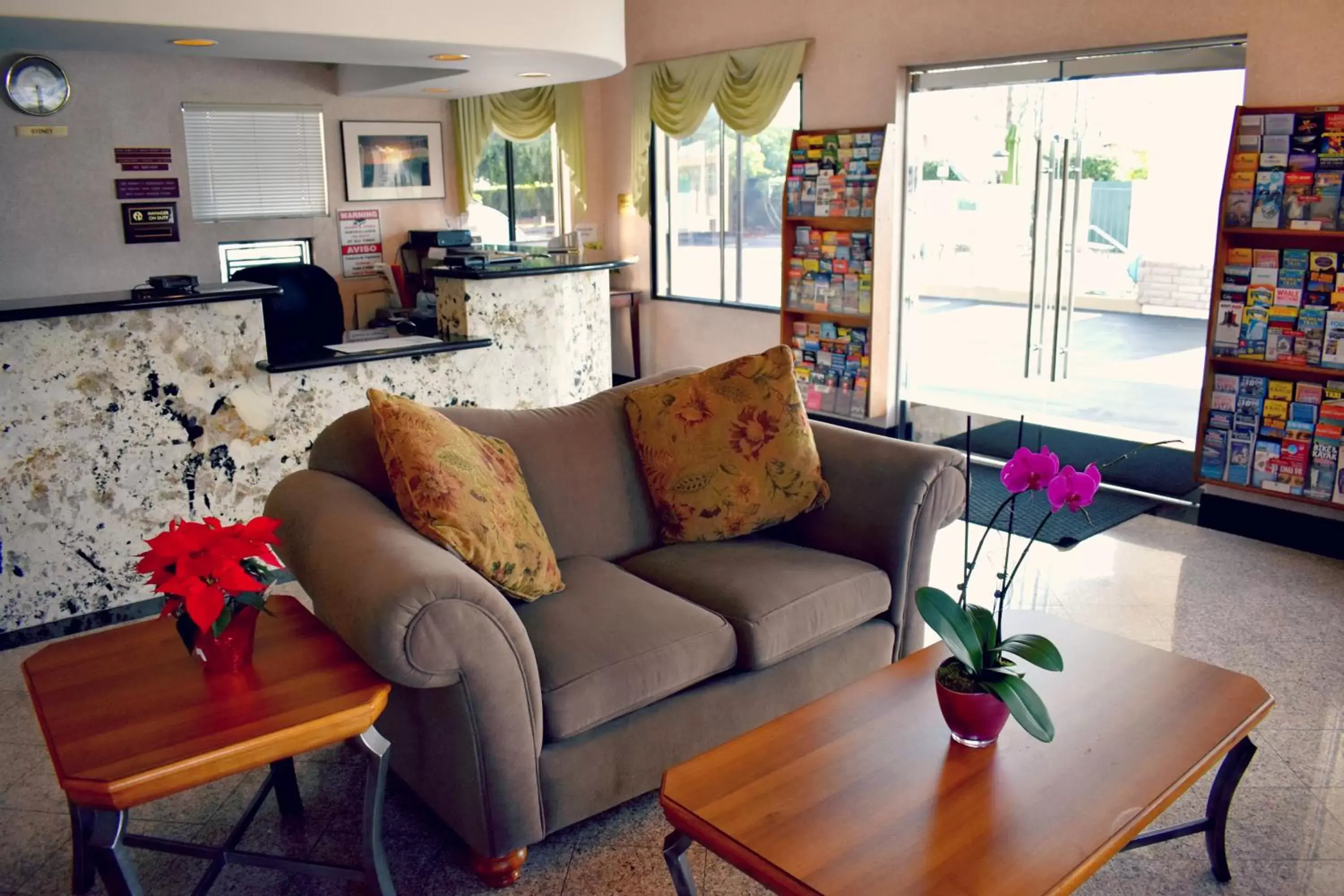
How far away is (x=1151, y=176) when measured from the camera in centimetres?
482

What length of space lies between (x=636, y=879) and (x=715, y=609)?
66 centimetres

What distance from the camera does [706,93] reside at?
6648 millimetres

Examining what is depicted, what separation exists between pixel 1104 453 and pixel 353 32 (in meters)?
4.01

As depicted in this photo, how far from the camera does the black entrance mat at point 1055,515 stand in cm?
462

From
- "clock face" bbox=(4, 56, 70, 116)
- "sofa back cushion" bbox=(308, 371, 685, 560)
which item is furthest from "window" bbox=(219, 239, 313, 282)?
"sofa back cushion" bbox=(308, 371, 685, 560)

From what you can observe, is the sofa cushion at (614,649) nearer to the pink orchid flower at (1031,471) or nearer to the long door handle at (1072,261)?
the pink orchid flower at (1031,471)

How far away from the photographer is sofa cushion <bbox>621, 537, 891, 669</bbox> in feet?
8.51

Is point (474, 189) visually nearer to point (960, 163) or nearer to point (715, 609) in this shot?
point (960, 163)

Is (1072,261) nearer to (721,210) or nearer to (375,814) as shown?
(721,210)

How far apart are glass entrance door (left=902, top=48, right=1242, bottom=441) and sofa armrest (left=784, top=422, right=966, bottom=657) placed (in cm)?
247

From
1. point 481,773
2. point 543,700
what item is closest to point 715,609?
point 543,700

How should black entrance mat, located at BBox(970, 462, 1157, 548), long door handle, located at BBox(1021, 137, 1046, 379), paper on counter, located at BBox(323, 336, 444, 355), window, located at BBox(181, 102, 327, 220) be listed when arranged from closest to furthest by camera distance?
1. paper on counter, located at BBox(323, 336, 444, 355)
2. black entrance mat, located at BBox(970, 462, 1157, 548)
3. long door handle, located at BBox(1021, 137, 1046, 379)
4. window, located at BBox(181, 102, 327, 220)

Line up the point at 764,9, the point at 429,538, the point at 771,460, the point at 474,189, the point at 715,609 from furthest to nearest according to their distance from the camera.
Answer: the point at 474,189 < the point at 764,9 < the point at 771,460 < the point at 715,609 < the point at 429,538

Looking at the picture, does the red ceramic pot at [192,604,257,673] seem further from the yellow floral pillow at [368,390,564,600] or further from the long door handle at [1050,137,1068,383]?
the long door handle at [1050,137,1068,383]
